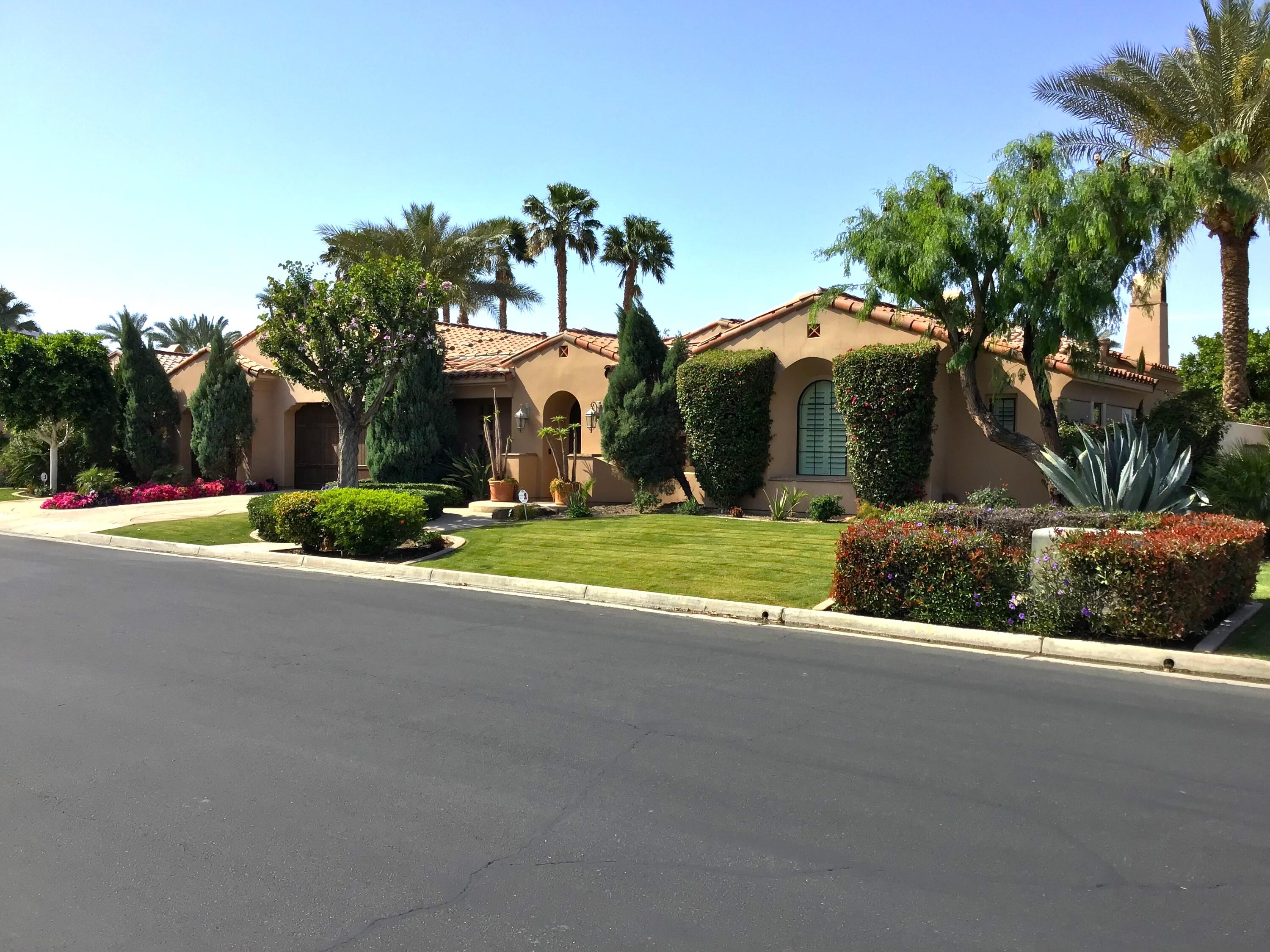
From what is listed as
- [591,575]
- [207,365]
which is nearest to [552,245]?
[207,365]

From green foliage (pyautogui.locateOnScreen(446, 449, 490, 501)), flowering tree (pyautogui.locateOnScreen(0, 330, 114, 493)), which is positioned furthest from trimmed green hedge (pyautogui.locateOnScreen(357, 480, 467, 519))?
flowering tree (pyautogui.locateOnScreen(0, 330, 114, 493))

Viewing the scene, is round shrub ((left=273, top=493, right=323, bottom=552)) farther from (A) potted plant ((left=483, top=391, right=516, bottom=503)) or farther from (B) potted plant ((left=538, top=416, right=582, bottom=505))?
(B) potted plant ((left=538, top=416, right=582, bottom=505))

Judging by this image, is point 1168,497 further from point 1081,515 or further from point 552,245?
point 552,245

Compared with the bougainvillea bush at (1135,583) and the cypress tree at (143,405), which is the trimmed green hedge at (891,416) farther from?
the cypress tree at (143,405)

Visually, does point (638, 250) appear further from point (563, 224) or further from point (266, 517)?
point (266, 517)

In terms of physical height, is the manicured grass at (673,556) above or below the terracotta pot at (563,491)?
below

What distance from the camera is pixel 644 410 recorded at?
1953 cm

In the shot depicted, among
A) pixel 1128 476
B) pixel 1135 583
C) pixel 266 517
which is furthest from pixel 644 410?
pixel 1135 583

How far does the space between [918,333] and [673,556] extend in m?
6.59

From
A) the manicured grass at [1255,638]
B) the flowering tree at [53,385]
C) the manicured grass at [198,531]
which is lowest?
the manicured grass at [1255,638]

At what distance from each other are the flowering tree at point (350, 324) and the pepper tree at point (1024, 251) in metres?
8.16

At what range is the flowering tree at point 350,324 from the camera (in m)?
18.5

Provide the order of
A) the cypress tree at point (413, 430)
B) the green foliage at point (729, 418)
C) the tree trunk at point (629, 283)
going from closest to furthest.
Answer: the green foliage at point (729, 418), the cypress tree at point (413, 430), the tree trunk at point (629, 283)

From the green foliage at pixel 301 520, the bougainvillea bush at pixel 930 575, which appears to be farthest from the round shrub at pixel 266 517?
the bougainvillea bush at pixel 930 575
